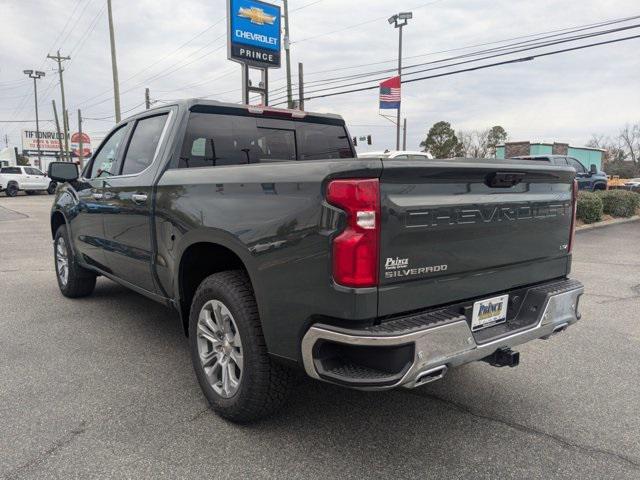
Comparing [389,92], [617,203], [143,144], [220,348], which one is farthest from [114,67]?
[220,348]

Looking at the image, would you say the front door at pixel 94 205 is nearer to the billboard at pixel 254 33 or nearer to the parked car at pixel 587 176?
the billboard at pixel 254 33

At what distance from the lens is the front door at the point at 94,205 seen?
451 centimetres

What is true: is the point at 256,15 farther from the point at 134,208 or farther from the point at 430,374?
the point at 430,374

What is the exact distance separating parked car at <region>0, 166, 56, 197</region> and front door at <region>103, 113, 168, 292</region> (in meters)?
29.3

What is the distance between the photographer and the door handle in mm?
3631

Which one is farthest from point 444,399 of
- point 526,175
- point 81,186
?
point 81,186

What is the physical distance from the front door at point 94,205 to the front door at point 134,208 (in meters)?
0.18

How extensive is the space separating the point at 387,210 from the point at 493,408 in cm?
175

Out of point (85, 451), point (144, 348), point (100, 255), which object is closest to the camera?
point (85, 451)

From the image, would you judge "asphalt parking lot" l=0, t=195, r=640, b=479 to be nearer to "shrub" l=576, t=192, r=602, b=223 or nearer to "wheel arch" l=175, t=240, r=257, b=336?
"wheel arch" l=175, t=240, r=257, b=336

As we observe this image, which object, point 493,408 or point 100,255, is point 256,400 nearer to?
point 493,408

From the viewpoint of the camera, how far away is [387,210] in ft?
7.20

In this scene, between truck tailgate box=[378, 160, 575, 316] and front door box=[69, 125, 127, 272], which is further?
front door box=[69, 125, 127, 272]

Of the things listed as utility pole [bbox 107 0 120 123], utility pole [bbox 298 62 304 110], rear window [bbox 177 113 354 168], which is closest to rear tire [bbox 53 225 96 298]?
rear window [bbox 177 113 354 168]
